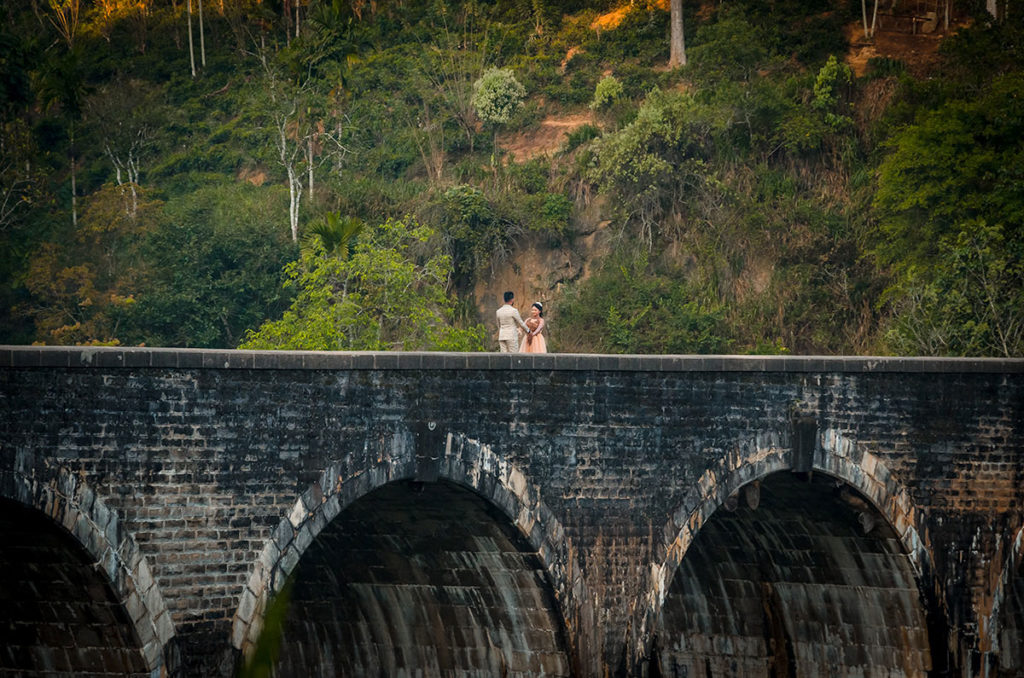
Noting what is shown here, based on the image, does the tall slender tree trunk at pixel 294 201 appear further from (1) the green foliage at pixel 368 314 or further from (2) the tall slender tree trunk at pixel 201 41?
(2) the tall slender tree trunk at pixel 201 41

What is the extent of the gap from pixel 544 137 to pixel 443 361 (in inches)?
864

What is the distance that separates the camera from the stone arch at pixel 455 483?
1431 cm

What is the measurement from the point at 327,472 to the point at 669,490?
4387 millimetres

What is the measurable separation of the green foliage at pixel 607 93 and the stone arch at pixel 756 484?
63.5 ft

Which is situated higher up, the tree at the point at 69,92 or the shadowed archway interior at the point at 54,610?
the tree at the point at 69,92

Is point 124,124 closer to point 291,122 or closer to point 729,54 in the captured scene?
point 291,122

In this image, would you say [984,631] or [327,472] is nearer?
[327,472]

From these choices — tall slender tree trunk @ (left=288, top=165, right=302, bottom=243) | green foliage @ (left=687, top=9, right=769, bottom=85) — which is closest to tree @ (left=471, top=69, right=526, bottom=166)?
green foliage @ (left=687, top=9, right=769, bottom=85)

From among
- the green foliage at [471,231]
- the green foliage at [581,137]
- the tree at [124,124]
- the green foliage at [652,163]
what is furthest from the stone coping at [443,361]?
the tree at [124,124]

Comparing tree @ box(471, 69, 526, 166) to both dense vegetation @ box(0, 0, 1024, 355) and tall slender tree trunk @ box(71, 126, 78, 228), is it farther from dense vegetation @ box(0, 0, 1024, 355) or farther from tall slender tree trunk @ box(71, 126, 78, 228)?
tall slender tree trunk @ box(71, 126, 78, 228)

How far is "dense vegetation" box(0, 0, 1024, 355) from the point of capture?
96.4 feet

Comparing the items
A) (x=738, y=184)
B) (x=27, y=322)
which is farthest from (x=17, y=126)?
(x=738, y=184)

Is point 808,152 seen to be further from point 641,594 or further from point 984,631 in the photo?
point 641,594

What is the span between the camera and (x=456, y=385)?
1584 centimetres
